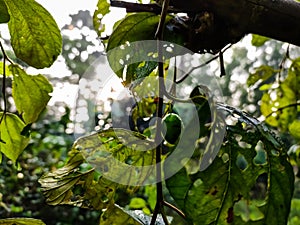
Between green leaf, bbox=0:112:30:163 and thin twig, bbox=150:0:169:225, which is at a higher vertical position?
thin twig, bbox=150:0:169:225

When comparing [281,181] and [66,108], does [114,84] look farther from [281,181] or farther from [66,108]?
[66,108]

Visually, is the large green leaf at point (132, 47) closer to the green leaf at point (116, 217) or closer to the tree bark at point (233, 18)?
the tree bark at point (233, 18)

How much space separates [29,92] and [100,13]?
0.11m

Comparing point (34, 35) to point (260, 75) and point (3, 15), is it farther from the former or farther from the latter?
point (260, 75)

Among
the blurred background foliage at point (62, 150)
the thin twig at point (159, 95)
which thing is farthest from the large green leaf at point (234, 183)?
the blurred background foliage at point (62, 150)

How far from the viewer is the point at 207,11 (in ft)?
1.30

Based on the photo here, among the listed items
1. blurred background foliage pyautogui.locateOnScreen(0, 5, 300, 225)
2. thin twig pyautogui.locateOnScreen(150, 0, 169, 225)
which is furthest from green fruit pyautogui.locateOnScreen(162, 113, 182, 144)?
blurred background foliage pyautogui.locateOnScreen(0, 5, 300, 225)

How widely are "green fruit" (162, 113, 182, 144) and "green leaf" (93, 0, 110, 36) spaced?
14 centimetres

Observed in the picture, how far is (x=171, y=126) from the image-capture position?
0.42m

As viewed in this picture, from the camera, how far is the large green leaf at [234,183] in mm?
376

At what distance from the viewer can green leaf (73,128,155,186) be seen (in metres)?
0.42

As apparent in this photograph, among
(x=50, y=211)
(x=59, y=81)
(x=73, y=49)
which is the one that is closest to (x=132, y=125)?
(x=50, y=211)

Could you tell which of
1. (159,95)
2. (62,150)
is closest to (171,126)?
(159,95)

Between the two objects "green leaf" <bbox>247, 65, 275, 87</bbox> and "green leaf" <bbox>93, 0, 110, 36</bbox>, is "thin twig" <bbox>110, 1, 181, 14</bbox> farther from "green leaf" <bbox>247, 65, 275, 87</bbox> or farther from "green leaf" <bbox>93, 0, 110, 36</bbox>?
"green leaf" <bbox>247, 65, 275, 87</bbox>
